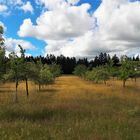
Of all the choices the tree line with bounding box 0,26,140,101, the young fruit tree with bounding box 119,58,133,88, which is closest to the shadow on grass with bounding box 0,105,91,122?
the tree line with bounding box 0,26,140,101

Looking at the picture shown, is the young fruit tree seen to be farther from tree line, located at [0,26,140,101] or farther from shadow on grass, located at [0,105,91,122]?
shadow on grass, located at [0,105,91,122]

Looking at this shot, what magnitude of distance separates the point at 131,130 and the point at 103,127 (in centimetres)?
131

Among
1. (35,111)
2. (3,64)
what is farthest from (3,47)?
(35,111)

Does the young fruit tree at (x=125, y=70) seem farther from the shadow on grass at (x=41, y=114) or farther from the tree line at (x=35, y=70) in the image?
the shadow on grass at (x=41, y=114)

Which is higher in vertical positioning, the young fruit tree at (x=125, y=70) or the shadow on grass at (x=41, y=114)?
the young fruit tree at (x=125, y=70)

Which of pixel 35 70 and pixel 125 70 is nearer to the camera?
pixel 35 70

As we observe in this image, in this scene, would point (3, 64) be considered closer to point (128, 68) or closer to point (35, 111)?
point (35, 111)

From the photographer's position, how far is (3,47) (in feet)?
63.0

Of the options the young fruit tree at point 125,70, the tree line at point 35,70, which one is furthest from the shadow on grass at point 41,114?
the young fruit tree at point 125,70

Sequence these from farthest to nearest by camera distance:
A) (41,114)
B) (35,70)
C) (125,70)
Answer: (125,70) < (35,70) < (41,114)

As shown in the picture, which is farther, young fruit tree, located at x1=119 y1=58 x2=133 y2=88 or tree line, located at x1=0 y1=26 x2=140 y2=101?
young fruit tree, located at x1=119 y1=58 x2=133 y2=88

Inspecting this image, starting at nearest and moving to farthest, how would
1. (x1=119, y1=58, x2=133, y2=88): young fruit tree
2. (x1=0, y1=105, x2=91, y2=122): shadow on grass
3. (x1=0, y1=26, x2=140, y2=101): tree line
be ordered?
(x1=0, y1=105, x2=91, y2=122): shadow on grass
(x1=0, y1=26, x2=140, y2=101): tree line
(x1=119, y1=58, x2=133, y2=88): young fruit tree

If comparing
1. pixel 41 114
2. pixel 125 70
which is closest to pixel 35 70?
pixel 41 114

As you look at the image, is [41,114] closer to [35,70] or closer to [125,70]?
[35,70]
